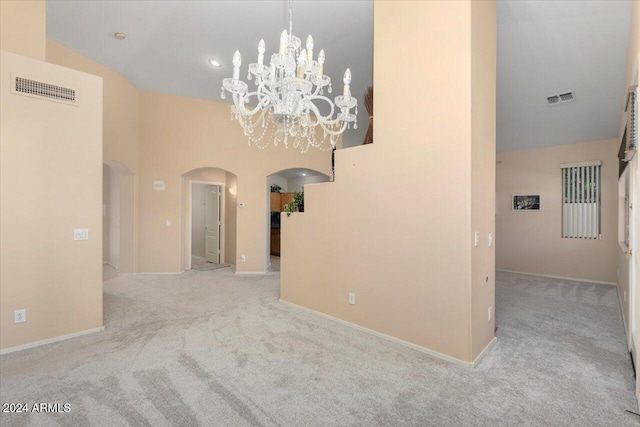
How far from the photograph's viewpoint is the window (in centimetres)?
609

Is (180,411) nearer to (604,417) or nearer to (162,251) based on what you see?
(604,417)

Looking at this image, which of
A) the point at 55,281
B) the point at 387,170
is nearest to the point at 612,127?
the point at 387,170

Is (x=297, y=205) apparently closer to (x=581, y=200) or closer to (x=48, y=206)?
(x=48, y=206)

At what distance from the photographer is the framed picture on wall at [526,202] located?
22.4ft

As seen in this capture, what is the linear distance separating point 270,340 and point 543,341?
9.81 ft

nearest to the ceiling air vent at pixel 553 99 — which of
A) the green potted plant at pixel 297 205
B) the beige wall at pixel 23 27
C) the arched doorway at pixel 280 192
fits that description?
the green potted plant at pixel 297 205

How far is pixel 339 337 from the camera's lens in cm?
330

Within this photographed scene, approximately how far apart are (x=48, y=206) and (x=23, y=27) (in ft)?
6.83

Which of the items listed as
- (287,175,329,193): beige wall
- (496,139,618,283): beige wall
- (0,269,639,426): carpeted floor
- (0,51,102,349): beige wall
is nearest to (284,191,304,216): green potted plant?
(0,269,639,426): carpeted floor

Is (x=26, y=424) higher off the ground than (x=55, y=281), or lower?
lower

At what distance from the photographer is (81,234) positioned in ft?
11.0

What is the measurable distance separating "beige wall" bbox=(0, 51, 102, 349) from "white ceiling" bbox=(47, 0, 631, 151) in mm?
1619

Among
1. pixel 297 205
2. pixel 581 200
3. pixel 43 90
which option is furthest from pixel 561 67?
A: pixel 43 90

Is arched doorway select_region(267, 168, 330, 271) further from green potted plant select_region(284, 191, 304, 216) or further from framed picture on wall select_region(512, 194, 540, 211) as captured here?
framed picture on wall select_region(512, 194, 540, 211)
